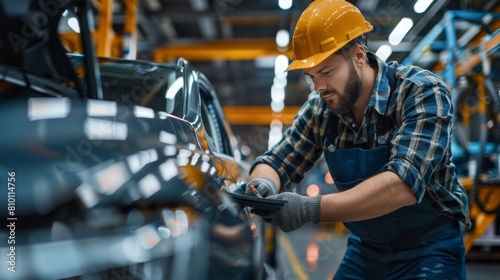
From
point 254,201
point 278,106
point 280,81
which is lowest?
point 278,106

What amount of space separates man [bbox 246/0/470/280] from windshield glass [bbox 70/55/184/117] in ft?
1.56

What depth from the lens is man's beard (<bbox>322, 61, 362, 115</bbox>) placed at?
1796 mm

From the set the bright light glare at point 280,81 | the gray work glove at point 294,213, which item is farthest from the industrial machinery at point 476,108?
the bright light glare at point 280,81

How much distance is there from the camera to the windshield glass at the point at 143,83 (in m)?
1.99

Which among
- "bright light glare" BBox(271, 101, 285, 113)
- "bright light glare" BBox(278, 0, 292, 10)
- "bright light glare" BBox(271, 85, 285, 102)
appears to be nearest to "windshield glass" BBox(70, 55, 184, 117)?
A: "bright light glare" BBox(278, 0, 292, 10)

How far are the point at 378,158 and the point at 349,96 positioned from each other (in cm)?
24

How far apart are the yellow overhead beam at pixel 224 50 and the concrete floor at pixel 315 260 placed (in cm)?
377

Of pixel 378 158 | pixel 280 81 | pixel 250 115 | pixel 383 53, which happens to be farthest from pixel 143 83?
pixel 280 81

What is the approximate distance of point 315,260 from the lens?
225 inches

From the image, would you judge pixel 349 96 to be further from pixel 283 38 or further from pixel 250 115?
pixel 250 115

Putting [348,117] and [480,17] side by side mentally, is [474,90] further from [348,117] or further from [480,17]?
[348,117]

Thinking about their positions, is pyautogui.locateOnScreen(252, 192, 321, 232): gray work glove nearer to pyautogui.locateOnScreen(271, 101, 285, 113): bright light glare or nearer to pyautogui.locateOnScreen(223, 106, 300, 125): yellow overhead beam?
pyautogui.locateOnScreen(223, 106, 300, 125): yellow overhead beam

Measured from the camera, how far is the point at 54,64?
169 cm

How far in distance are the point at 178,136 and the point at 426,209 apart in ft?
3.16
